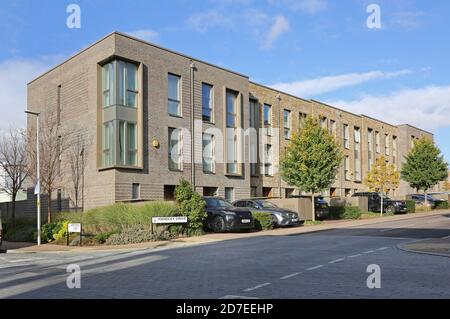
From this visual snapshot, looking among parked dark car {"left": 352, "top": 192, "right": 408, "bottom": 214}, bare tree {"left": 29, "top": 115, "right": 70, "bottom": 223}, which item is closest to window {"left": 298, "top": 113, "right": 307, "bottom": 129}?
→ parked dark car {"left": 352, "top": 192, "right": 408, "bottom": 214}

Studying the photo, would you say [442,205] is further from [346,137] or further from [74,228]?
[74,228]

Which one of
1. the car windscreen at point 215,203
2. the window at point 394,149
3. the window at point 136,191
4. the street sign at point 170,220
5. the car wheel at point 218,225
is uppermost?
the window at point 394,149

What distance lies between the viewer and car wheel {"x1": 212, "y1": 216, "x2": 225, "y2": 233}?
71.9 feet

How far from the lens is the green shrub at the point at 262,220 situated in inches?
923

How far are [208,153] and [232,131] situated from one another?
2.76 metres

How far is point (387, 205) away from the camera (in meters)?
36.2

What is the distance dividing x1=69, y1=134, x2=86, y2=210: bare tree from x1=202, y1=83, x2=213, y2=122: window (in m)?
7.51

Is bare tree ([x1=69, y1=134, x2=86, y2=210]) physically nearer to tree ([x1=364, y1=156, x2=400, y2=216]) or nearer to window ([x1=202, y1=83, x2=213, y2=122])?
window ([x1=202, y1=83, x2=213, y2=122])

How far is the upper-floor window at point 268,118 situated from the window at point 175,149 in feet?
34.9

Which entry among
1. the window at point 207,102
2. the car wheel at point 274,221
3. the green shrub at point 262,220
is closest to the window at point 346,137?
the window at point 207,102

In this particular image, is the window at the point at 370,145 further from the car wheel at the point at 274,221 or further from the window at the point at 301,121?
the car wheel at the point at 274,221
